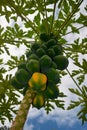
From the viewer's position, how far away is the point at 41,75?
11.6 feet

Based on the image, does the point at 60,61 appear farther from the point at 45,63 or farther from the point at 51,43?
the point at 51,43

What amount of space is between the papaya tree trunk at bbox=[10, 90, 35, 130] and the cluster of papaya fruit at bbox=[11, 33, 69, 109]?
0.20 ft

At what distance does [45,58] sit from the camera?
3.77 meters

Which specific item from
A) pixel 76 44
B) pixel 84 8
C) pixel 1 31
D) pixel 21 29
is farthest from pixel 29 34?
Result: pixel 84 8

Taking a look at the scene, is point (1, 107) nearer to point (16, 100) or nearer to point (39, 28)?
point (16, 100)

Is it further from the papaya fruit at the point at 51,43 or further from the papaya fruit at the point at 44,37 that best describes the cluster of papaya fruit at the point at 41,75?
the papaya fruit at the point at 44,37

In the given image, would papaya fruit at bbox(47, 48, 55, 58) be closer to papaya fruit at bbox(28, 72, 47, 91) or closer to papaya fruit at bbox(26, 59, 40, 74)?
papaya fruit at bbox(26, 59, 40, 74)

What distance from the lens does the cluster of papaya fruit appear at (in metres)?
3.52

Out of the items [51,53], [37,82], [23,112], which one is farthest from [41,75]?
[51,53]

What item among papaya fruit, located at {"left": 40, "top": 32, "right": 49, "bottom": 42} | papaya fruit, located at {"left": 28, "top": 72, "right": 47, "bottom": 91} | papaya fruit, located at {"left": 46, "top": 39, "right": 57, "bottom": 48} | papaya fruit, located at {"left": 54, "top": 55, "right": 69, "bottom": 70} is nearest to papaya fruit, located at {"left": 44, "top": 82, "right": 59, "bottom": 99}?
papaya fruit, located at {"left": 28, "top": 72, "right": 47, "bottom": 91}

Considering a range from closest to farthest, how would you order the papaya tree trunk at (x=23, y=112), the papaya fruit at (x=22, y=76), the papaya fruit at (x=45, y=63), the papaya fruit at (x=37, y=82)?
the papaya tree trunk at (x=23, y=112) → the papaya fruit at (x=37, y=82) → the papaya fruit at (x=22, y=76) → the papaya fruit at (x=45, y=63)

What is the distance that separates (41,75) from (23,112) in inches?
17.9

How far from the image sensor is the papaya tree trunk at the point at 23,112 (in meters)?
3.32

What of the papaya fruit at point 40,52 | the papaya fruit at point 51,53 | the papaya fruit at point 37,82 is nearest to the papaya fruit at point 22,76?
the papaya fruit at point 37,82
